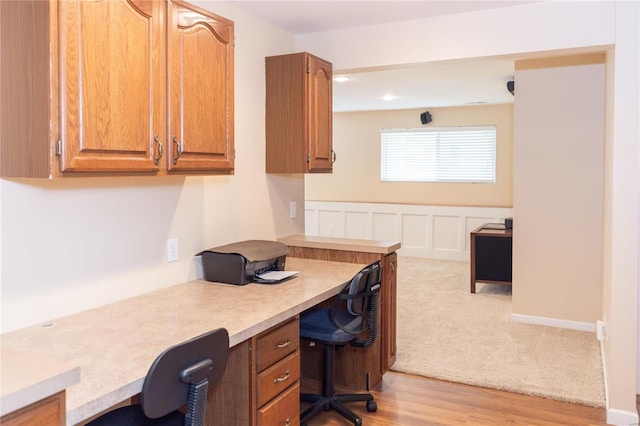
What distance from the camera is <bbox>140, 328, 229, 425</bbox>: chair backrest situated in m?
1.47

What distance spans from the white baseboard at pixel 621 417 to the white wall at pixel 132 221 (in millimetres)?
2230

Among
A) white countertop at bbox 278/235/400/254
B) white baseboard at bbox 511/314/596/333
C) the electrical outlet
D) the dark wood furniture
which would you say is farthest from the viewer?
the dark wood furniture

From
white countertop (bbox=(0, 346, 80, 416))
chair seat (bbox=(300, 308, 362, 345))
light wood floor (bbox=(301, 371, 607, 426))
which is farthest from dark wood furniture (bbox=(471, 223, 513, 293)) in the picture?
white countertop (bbox=(0, 346, 80, 416))

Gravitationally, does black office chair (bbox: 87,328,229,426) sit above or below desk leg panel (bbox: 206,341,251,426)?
above

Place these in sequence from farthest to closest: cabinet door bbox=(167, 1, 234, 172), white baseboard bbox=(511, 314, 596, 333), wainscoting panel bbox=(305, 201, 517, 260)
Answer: wainscoting panel bbox=(305, 201, 517, 260), white baseboard bbox=(511, 314, 596, 333), cabinet door bbox=(167, 1, 234, 172)

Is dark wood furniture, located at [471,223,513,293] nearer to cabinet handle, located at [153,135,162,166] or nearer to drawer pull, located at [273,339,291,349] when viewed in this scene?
drawer pull, located at [273,339,291,349]

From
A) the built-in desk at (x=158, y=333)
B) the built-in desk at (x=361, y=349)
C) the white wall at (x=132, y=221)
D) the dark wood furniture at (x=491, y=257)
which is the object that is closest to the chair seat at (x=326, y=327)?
the built-in desk at (x=158, y=333)

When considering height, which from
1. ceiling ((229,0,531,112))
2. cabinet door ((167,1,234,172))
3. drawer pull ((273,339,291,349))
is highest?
ceiling ((229,0,531,112))

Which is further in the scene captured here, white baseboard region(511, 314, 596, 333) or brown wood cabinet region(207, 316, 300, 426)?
white baseboard region(511, 314, 596, 333)

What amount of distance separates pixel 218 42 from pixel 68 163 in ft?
3.31

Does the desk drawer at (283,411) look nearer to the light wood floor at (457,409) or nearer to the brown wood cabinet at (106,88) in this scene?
the light wood floor at (457,409)

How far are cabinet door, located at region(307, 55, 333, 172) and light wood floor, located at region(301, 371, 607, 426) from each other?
149 cm

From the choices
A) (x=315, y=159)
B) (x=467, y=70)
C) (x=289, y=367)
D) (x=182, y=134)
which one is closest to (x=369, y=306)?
(x=289, y=367)

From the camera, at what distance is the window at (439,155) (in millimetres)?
7793
